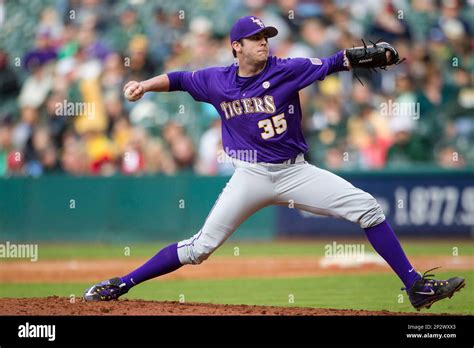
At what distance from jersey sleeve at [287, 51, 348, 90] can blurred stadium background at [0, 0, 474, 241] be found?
679cm

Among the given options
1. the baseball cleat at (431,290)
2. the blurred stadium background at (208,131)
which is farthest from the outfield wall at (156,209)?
the baseball cleat at (431,290)

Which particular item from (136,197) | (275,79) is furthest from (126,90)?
(136,197)

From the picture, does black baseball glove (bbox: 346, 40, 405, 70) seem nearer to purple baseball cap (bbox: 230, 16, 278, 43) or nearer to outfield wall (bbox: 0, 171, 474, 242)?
purple baseball cap (bbox: 230, 16, 278, 43)

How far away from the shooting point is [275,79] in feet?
21.2

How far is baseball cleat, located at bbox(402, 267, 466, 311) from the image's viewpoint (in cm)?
621

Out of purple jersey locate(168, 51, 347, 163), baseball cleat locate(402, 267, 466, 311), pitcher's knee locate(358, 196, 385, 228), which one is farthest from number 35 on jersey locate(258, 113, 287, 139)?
baseball cleat locate(402, 267, 466, 311)

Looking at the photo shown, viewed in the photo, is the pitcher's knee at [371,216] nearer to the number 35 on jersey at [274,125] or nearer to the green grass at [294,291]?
the number 35 on jersey at [274,125]

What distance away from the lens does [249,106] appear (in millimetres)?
6480

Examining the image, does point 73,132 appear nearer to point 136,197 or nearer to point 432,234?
point 136,197

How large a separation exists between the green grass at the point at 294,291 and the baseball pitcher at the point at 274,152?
120 centimetres

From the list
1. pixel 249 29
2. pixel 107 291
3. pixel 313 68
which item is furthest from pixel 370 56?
pixel 107 291

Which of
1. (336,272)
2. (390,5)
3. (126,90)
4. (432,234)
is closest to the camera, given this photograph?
(126,90)

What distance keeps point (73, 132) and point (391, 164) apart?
4.82m

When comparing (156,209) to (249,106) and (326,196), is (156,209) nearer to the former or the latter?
(249,106)
